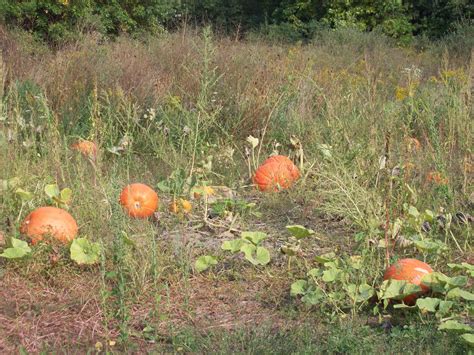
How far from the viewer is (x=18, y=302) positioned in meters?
3.63

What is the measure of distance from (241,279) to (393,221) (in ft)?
2.96

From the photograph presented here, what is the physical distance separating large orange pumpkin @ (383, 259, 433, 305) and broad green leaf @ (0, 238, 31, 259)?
176cm

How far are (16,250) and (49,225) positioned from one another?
10.9 inches

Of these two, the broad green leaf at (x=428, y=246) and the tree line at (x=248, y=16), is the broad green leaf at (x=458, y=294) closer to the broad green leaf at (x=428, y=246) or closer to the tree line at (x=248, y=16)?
the broad green leaf at (x=428, y=246)

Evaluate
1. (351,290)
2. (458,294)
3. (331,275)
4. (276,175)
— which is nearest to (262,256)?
(331,275)

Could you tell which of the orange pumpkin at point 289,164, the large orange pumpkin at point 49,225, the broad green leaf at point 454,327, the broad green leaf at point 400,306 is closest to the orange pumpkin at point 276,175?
the orange pumpkin at point 289,164

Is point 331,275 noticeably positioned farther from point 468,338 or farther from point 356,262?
point 468,338

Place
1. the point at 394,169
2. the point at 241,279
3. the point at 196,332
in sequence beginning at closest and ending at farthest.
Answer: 1. the point at 196,332
2. the point at 241,279
3. the point at 394,169

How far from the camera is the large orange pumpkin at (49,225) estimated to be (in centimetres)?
399

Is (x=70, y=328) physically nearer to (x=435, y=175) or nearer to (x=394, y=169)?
(x=394, y=169)

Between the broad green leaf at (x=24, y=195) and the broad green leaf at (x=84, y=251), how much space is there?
57 centimetres

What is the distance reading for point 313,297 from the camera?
3.51 metres

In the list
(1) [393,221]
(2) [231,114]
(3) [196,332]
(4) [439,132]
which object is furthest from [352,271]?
(2) [231,114]

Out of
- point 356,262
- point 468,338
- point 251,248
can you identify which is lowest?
point 251,248
